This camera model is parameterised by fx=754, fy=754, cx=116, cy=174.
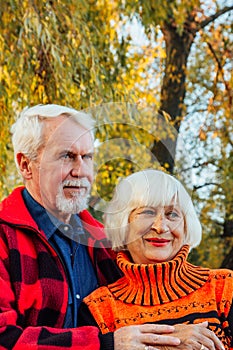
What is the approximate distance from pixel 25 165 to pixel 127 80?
11.3ft

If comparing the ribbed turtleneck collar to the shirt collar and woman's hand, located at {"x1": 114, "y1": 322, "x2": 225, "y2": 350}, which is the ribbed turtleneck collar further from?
the shirt collar

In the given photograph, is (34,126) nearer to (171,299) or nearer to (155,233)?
(155,233)

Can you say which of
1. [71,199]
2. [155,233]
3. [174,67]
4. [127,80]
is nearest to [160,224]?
[155,233]

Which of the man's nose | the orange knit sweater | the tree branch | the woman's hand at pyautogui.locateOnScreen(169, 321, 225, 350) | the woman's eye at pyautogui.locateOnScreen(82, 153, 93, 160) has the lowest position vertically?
the woman's hand at pyautogui.locateOnScreen(169, 321, 225, 350)

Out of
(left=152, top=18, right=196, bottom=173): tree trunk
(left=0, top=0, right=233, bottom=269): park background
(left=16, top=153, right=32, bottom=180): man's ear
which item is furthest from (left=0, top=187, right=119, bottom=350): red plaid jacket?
(left=152, top=18, right=196, bottom=173): tree trunk

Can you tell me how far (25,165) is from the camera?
7.50 feet

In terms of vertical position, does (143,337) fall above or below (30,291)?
below

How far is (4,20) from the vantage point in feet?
13.6

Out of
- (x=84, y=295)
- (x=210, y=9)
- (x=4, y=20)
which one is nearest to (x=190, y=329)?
(x=84, y=295)

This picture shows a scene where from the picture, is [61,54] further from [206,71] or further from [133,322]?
[206,71]

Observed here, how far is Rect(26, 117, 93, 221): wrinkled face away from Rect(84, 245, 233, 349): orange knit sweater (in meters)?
0.26

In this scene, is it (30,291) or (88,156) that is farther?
(88,156)

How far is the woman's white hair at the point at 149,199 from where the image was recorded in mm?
2121

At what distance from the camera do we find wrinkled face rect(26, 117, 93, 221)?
2.22 metres
